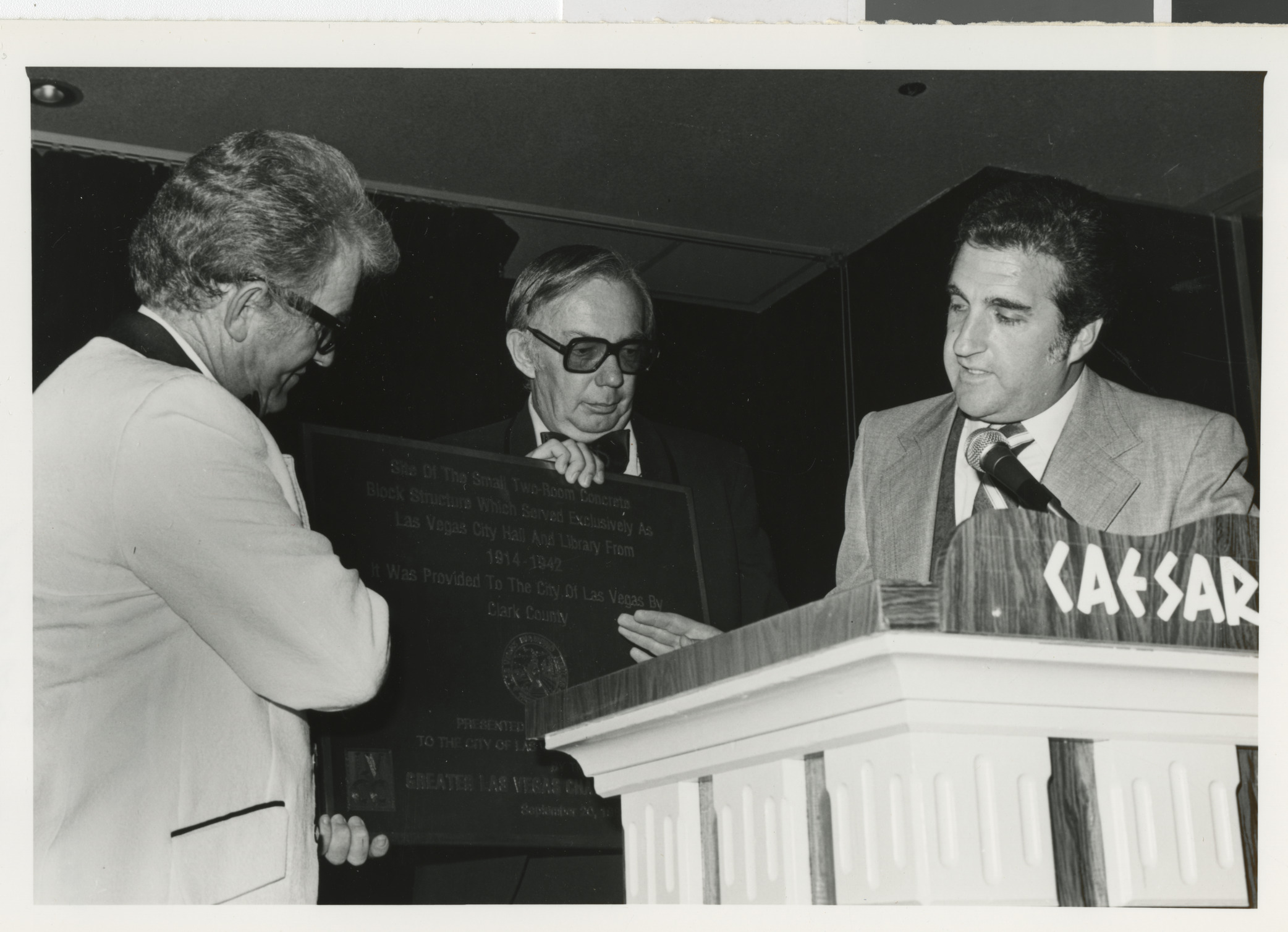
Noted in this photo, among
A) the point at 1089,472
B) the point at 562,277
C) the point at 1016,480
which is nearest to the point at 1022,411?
the point at 1089,472

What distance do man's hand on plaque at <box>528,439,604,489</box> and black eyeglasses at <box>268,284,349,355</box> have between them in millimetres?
344

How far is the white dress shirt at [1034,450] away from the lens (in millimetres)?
2010

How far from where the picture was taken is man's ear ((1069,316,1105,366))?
2.07 m

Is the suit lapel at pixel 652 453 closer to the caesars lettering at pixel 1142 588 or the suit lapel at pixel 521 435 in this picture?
the suit lapel at pixel 521 435

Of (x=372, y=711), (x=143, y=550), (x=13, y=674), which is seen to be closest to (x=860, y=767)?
(x=372, y=711)

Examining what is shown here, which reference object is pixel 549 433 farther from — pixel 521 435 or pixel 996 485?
pixel 996 485

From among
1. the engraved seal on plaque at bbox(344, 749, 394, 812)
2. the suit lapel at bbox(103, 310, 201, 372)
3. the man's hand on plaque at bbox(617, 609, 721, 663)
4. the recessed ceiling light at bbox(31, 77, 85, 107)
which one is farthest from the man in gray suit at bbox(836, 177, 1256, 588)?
the recessed ceiling light at bbox(31, 77, 85, 107)

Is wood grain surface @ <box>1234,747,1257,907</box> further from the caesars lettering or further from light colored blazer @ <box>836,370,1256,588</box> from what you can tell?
light colored blazer @ <box>836,370,1256,588</box>

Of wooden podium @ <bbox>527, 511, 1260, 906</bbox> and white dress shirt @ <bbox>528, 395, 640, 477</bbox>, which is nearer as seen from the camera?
wooden podium @ <bbox>527, 511, 1260, 906</bbox>

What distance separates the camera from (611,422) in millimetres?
2260

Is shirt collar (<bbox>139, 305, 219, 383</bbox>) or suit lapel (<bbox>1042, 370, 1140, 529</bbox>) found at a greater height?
shirt collar (<bbox>139, 305, 219, 383</bbox>)

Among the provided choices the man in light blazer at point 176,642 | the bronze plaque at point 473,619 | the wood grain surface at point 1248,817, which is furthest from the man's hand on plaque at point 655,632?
the wood grain surface at point 1248,817

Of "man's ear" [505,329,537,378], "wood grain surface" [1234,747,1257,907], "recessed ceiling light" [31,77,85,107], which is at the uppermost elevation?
"recessed ceiling light" [31,77,85,107]

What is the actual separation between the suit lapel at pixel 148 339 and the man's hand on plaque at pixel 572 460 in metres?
0.53
